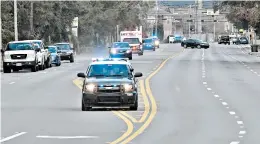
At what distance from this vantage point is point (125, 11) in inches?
4929

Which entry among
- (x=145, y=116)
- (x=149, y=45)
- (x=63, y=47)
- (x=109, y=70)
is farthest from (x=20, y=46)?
(x=149, y=45)

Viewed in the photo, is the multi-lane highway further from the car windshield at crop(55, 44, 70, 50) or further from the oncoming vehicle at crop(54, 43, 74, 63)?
the oncoming vehicle at crop(54, 43, 74, 63)

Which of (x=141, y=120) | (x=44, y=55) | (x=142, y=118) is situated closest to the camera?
(x=141, y=120)

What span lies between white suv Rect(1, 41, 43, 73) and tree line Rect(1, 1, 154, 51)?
1826cm

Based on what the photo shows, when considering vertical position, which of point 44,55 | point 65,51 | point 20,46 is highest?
point 20,46

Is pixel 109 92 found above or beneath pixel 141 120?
above

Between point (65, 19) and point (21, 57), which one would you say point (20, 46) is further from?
point (65, 19)

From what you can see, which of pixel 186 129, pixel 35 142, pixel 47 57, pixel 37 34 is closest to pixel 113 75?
pixel 186 129

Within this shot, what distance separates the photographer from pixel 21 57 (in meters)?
48.8

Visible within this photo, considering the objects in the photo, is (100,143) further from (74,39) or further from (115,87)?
(74,39)

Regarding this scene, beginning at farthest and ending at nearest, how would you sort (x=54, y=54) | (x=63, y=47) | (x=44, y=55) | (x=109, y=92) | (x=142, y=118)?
(x=63, y=47), (x=54, y=54), (x=44, y=55), (x=109, y=92), (x=142, y=118)

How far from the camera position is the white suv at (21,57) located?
4866 cm

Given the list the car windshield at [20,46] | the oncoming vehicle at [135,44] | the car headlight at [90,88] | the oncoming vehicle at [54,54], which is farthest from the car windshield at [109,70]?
the oncoming vehicle at [135,44]

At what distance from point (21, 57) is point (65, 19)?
39303mm
